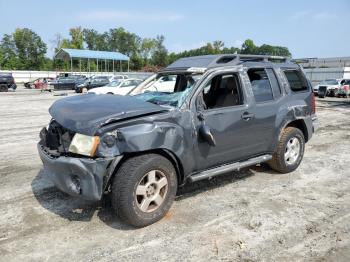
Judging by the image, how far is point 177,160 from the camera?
4297mm

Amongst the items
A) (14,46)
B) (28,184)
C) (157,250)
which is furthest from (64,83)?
(14,46)

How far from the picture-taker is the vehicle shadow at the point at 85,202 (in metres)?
4.29

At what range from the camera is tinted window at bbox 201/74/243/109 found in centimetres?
500

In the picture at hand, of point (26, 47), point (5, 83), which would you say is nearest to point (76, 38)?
point (26, 47)

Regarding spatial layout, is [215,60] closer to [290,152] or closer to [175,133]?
[175,133]

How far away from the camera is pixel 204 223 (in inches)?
163

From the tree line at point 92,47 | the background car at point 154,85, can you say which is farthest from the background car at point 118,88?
the tree line at point 92,47

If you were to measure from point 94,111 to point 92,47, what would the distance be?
115 meters

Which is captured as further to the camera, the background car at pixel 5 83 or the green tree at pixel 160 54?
the green tree at pixel 160 54

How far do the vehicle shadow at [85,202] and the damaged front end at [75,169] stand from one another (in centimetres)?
55

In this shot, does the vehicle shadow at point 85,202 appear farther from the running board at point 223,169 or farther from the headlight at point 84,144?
the headlight at point 84,144

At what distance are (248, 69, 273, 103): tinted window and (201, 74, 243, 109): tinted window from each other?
31 centimetres

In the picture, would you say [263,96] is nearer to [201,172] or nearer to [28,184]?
[201,172]

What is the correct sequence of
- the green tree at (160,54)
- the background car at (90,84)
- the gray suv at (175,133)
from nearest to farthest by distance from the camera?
the gray suv at (175,133), the background car at (90,84), the green tree at (160,54)
